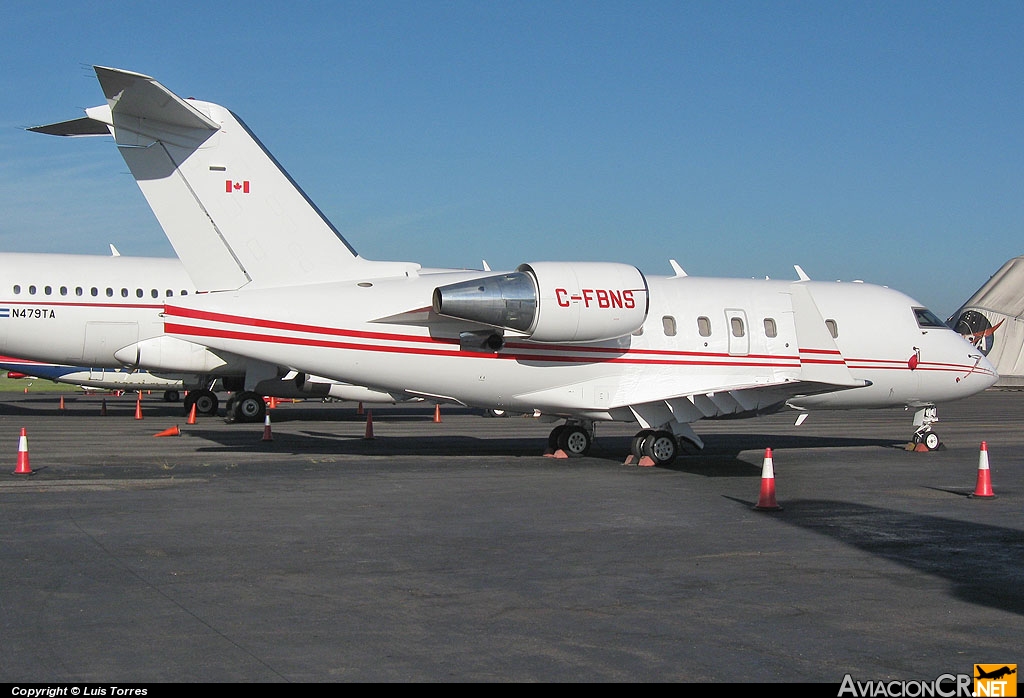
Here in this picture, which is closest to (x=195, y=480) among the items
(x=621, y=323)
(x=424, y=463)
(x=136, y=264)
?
(x=424, y=463)

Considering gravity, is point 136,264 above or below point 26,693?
above

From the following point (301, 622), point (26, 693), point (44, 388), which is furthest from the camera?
point (44, 388)

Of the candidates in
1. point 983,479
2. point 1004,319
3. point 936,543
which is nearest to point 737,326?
point 983,479

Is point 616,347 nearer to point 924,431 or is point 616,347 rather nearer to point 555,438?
point 555,438

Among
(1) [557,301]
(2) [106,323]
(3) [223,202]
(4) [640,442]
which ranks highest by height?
(3) [223,202]

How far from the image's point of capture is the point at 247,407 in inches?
1059

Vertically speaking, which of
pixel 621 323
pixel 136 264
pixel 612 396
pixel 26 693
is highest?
pixel 136 264

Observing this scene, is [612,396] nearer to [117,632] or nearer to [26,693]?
[117,632]

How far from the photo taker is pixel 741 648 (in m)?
6.76

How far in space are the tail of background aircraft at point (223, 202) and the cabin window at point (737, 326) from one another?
23.0 feet

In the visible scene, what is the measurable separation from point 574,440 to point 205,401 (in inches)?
582

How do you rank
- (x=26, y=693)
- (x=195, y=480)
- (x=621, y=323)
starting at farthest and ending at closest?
(x=621, y=323), (x=195, y=480), (x=26, y=693)

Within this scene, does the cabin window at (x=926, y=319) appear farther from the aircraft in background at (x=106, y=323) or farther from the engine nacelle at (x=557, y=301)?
the aircraft in background at (x=106, y=323)

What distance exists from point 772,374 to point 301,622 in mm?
13620
